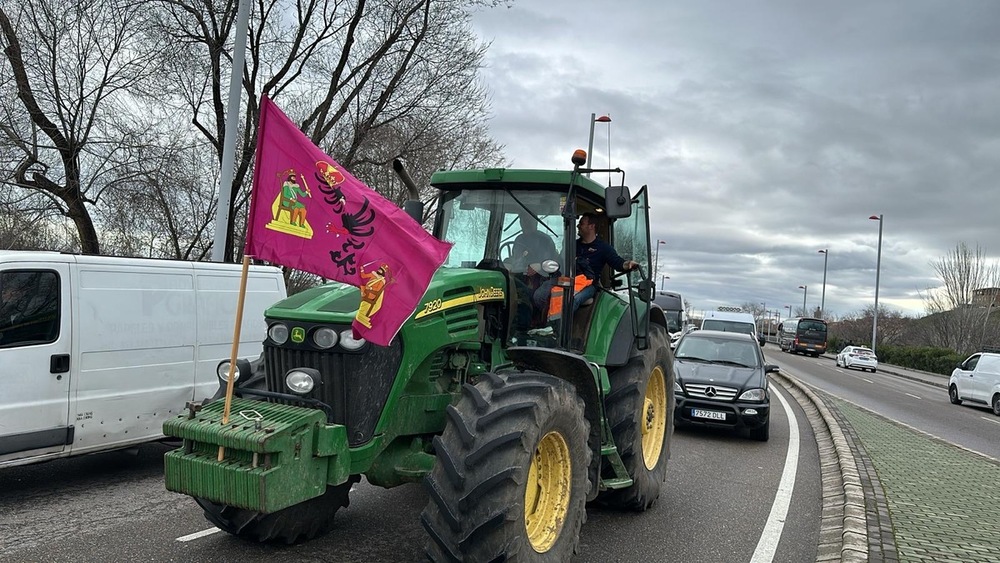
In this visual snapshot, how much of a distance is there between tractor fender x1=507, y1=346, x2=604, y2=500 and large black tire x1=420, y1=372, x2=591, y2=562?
1.38ft

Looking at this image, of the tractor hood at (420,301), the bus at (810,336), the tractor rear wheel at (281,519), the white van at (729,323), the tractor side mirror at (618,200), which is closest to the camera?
the tractor hood at (420,301)

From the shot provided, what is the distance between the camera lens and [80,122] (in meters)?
14.2

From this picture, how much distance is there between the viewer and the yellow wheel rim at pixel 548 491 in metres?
4.46

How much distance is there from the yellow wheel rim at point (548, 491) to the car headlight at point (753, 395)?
7.26 metres

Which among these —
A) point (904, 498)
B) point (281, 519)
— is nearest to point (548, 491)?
point (281, 519)

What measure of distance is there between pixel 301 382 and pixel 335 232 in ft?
3.01

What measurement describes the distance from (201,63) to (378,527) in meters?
14.3

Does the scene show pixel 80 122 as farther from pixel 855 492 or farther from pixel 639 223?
pixel 855 492

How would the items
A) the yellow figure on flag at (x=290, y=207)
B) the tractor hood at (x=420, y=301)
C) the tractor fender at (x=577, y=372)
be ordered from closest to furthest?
the yellow figure on flag at (x=290, y=207) → the tractor hood at (x=420, y=301) → the tractor fender at (x=577, y=372)

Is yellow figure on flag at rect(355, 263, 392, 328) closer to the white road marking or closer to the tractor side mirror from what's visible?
the tractor side mirror

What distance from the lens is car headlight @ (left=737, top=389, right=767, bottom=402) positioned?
438 inches

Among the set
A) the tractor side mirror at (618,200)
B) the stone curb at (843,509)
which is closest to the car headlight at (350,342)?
the tractor side mirror at (618,200)

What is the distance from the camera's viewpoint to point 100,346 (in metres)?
7.02

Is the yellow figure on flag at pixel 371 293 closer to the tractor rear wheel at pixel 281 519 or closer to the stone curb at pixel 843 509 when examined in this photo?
the tractor rear wheel at pixel 281 519
